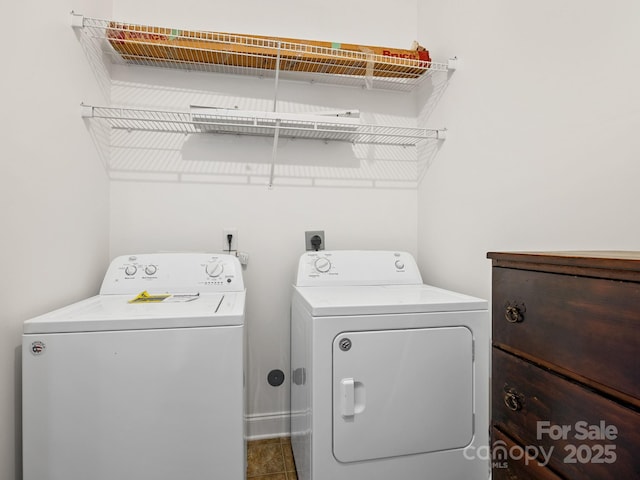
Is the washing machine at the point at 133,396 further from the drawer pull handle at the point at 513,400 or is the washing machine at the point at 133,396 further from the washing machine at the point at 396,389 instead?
the drawer pull handle at the point at 513,400

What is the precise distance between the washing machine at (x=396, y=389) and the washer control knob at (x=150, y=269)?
0.81 meters

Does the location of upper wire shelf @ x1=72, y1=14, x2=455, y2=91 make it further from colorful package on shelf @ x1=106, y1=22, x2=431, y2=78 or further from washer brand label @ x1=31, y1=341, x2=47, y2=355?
washer brand label @ x1=31, y1=341, x2=47, y2=355

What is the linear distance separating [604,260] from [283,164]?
5.40 ft

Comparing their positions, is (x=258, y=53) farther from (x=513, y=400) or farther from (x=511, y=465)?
(x=511, y=465)

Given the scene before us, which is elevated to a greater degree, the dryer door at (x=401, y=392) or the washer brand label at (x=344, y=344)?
the washer brand label at (x=344, y=344)

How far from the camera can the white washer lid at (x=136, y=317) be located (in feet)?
3.20

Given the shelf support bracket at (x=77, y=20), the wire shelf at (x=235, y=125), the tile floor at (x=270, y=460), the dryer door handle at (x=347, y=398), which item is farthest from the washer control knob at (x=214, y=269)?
the shelf support bracket at (x=77, y=20)

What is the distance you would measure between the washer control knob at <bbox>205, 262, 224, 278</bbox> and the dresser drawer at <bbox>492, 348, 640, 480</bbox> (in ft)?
4.01

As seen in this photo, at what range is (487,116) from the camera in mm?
1488

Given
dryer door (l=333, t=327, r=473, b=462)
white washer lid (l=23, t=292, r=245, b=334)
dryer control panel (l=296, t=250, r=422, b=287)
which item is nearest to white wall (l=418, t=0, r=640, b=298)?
dryer control panel (l=296, t=250, r=422, b=287)

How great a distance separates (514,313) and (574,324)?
158 millimetres

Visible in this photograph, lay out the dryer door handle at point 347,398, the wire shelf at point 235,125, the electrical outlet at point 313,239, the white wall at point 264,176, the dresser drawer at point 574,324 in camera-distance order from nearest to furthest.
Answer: the dresser drawer at point 574,324 → the dryer door handle at point 347,398 → the wire shelf at point 235,125 → the white wall at point 264,176 → the electrical outlet at point 313,239

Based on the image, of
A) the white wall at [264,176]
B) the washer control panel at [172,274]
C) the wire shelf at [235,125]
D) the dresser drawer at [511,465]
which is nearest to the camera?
the dresser drawer at [511,465]

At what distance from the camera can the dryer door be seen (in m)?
1.13
